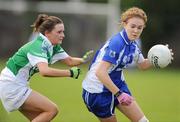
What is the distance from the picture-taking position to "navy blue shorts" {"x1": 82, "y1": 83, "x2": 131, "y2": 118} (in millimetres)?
10000

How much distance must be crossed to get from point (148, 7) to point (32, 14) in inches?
214

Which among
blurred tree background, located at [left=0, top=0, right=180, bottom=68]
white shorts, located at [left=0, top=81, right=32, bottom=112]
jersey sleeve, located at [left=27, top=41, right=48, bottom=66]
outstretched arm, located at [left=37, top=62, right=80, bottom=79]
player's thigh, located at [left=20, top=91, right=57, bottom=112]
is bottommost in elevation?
blurred tree background, located at [left=0, top=0, right=180, bottom=68]

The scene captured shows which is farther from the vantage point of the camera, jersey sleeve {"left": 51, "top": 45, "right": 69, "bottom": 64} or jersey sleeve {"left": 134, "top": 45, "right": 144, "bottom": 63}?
jersey sleeve {"left": 51, "top": 45, "right": 69, "bottom": 64}

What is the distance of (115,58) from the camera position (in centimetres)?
968

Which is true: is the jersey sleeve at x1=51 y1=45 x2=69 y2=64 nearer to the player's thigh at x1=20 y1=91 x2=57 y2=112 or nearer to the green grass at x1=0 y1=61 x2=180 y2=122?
the player's thigh at x1=20 y1=91 x2=57 y2=112

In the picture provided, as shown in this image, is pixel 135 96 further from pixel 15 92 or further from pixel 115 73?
pixel 15 92

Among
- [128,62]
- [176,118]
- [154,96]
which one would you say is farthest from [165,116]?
[128,62]

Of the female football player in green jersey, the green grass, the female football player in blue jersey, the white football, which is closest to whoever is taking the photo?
the female football player in blue jersey

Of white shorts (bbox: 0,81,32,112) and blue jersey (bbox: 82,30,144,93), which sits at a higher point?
blue jersey (bbox: 82,30,144,93)

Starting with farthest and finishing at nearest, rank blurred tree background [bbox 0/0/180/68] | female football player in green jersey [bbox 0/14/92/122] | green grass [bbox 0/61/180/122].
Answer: blurred tree background [bbox 0/0/180/68], green grass [bbox 0/61/180/122], female football player in green jersey [bbox 0/14/92/122]

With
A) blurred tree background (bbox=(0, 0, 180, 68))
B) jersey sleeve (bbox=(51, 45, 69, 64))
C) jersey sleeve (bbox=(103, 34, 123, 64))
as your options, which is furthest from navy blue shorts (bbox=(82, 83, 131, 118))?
blurred tree background (bbox=(0, 0, 180, 68))

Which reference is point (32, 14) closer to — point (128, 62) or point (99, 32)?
point (99, 32)

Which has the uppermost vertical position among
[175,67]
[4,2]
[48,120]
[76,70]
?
[76,70]

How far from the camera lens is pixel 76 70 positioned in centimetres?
965
